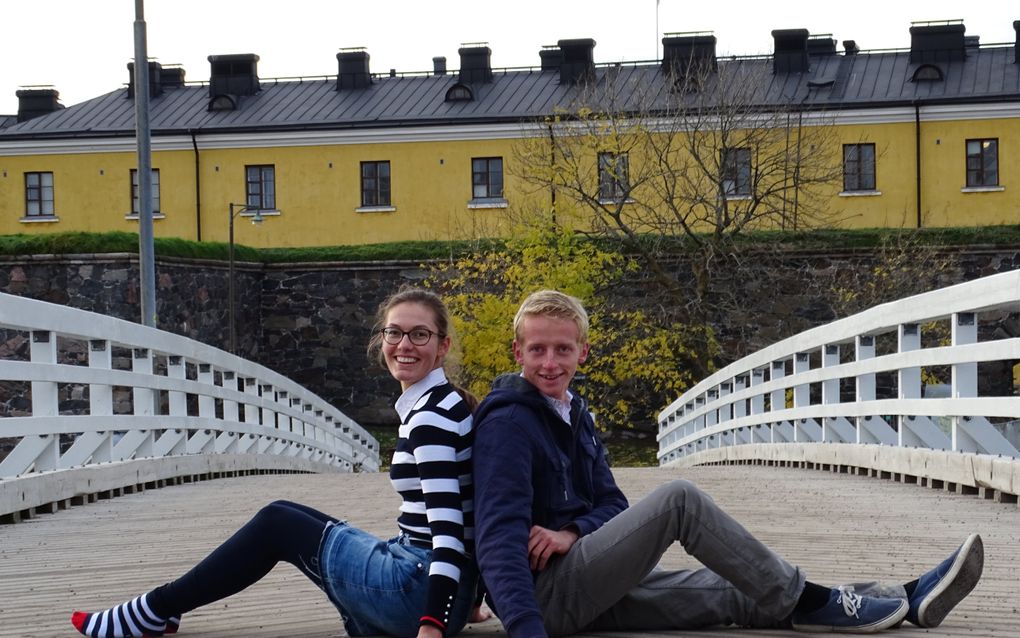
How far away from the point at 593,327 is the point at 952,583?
26.1 meters

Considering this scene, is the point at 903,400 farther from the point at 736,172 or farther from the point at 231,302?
the point at 231,302

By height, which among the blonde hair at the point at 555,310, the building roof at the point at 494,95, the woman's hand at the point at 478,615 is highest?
the building roof at the point at 494,95

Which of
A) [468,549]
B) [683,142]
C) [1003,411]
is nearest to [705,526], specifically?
[468,549]

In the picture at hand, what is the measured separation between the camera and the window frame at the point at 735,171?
3075cm

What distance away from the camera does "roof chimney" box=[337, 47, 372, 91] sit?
1654 inches

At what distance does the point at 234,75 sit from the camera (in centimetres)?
4234

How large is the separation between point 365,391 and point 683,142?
9.88 metres

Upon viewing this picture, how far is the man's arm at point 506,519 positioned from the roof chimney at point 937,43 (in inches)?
1470

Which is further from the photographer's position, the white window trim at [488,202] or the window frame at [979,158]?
the white window trim at [488,202]

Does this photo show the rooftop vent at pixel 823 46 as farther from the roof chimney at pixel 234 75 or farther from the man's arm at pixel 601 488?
the man's arm at pixel 601 488

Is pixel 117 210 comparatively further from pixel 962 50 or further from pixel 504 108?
pixel 962 50

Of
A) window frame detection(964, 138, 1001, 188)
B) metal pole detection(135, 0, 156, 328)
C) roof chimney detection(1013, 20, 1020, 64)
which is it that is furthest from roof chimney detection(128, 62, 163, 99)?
metal pole detection(135, 0, 156, 328)

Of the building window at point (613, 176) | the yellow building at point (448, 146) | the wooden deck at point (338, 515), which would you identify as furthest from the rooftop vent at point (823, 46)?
the wooden deck at point (338, 515)

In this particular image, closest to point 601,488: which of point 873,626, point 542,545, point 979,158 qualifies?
point 542,545
